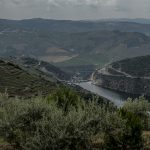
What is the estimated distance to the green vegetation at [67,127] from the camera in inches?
1147

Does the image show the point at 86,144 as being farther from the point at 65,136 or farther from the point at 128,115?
the point at 128,115

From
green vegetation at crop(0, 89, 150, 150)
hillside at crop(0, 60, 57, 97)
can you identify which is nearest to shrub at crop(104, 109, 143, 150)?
green vegetation at crop(0, 89, 150, 150)

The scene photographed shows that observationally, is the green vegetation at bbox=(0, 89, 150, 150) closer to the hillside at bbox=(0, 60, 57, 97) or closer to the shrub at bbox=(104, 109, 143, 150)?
the shrub at bbox=(104, 109, 143, 150)

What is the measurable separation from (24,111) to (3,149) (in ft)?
17.7

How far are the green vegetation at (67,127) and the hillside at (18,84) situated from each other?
94.1 m

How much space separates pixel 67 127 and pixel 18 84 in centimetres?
12236

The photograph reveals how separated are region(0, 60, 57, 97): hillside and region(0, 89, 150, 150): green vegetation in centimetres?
9408

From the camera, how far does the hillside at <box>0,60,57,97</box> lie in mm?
135875

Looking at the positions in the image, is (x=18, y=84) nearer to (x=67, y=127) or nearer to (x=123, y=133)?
(x=123, y=133)

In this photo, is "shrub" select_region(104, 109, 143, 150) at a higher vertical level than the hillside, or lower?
higher

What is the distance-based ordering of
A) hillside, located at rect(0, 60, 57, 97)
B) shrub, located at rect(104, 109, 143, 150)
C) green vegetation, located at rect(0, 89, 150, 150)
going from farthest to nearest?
hillside, located at rect(0, 60, 57, 97) → shrub, located at rect(104, 109, 143, 150) → green vegetation, located at rect(0, 89, 150, 150)

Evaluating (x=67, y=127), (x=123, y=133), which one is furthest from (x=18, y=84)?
(x=67, y=127)

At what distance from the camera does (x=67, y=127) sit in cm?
2942

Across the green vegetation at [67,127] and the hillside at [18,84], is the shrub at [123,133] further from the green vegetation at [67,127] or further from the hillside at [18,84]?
the hillside at [18,84]
